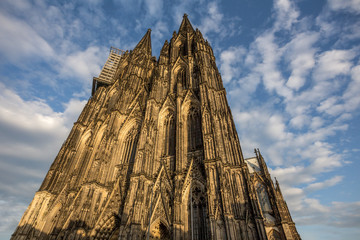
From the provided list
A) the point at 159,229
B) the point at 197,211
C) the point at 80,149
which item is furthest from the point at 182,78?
the point at 159,229

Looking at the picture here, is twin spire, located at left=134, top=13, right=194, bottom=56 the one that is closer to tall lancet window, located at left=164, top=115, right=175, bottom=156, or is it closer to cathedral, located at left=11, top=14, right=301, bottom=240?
cathedral, located at left=11, top=14, right=301, bottom=240

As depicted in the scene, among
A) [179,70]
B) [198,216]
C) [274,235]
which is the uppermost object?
[179,70]

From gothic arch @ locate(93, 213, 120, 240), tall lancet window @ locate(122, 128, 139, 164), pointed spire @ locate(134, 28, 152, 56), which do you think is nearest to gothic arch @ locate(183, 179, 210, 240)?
gothic arch @ locate(93, 213, 120, 240)

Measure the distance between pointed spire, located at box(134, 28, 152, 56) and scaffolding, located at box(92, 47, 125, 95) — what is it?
22.3 feet

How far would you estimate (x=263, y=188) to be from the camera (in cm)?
2245

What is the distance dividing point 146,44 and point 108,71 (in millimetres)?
9686

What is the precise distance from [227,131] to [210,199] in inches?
246

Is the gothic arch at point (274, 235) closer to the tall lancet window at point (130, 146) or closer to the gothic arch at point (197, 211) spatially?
the gothic arch at point (197, 211)

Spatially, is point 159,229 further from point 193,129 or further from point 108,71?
point 108,71

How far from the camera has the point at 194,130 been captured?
19.7 metres

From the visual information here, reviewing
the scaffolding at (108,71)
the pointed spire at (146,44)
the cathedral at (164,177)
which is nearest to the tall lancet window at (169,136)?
the cathedral at (164,177)

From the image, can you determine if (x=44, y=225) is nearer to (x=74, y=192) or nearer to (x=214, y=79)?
(x=74, y=192)

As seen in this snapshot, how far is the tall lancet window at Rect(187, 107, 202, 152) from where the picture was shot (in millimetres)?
18406

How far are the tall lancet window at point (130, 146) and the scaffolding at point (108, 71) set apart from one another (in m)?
14.8
